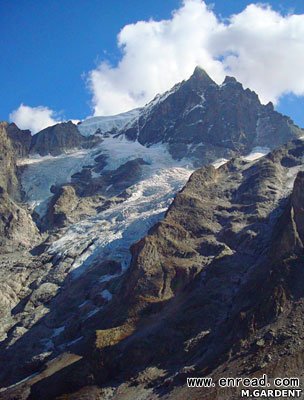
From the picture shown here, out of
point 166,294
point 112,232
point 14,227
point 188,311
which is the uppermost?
point 14,227

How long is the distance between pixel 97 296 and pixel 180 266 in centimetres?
1963

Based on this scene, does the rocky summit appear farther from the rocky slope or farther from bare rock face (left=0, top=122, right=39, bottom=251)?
bare rock face (left=0, top=122, right=39, bottom=251)

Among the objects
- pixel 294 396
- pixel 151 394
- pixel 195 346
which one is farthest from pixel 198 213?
pixel 294 396

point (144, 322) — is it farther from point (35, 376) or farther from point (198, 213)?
point (198, 213)

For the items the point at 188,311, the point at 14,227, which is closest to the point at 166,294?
the point at 188,311

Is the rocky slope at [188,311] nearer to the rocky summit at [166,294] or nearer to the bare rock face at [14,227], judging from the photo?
the rocky summit at [166,294]

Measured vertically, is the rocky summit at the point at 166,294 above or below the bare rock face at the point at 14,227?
below

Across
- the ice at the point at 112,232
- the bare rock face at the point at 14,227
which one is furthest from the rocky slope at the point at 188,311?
the bare rock face at the point at 14,227

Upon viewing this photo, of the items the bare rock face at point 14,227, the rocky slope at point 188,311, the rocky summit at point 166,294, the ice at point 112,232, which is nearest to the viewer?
the rocky slope at point 188,311

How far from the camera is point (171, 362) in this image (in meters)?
86.6

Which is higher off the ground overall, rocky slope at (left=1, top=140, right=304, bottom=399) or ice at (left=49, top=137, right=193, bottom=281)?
ice at (left=49, top=137, right=193, bottom=281)

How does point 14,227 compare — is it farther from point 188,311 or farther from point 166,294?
point 188,311

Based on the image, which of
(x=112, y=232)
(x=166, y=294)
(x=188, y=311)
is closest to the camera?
(x=188, y=311)

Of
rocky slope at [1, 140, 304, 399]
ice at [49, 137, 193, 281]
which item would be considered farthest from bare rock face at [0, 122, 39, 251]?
rocky slope at [1, 140, 304, 399]
